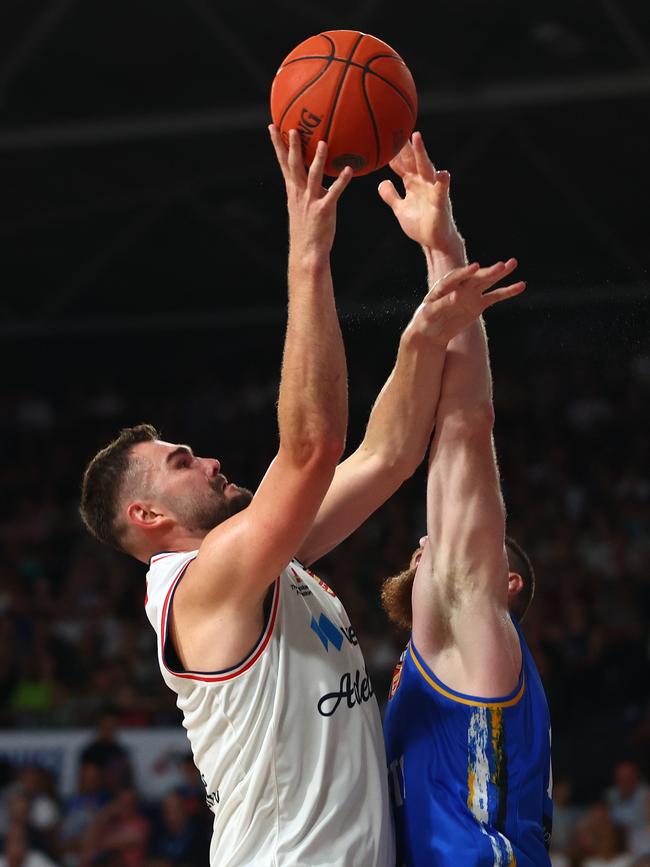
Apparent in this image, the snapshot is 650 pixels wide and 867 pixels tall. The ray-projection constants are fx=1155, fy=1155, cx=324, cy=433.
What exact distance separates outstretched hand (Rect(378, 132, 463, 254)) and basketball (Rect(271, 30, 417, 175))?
0.18 m

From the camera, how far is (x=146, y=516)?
3900mm

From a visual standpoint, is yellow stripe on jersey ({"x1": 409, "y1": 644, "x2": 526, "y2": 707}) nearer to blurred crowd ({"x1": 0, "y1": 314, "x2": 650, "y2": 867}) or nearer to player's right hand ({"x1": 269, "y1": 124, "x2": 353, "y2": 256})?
player's right hand ({"x1": 269, "y1": 124, "x2": 353, "y2": 256})

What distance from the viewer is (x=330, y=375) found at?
3.28 meters

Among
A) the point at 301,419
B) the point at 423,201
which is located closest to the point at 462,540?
the point at 301,419

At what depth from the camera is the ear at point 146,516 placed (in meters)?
3.88

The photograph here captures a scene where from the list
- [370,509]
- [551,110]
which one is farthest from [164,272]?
[370,509]

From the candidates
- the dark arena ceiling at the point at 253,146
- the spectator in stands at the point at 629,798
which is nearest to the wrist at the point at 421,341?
the spectator in stands at the point at 629,798

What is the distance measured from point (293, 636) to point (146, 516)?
0.73 m

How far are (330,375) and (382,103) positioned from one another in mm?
989

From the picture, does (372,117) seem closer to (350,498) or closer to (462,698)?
(350,498)

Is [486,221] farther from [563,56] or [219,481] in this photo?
[219,481]

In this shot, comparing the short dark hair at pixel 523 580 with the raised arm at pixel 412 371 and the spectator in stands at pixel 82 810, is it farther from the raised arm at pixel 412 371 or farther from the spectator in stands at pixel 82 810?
the spectator in stands at pixel 82 810

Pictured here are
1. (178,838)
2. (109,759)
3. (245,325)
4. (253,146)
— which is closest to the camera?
(178,838)

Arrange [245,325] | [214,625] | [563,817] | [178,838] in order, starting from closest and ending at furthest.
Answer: [214,625] → [563,817] → [178,838] → [245,325]
